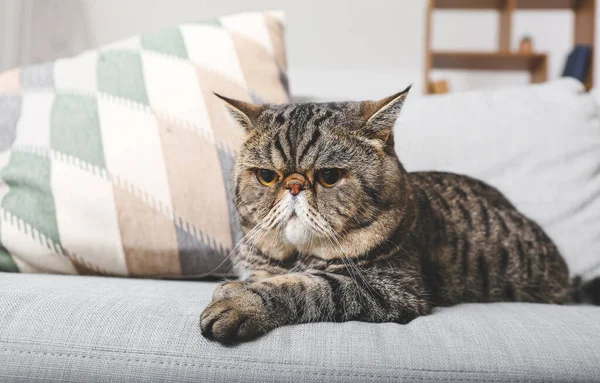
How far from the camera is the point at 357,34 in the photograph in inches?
89.9

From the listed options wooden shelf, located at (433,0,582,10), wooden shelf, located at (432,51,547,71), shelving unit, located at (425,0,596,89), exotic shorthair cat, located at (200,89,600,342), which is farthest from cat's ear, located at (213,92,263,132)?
wooden shelf, located at (433,0,582,10)

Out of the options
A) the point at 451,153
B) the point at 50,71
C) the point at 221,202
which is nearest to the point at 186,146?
the point at 221,202

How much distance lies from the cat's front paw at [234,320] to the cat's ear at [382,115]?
36 centimetres

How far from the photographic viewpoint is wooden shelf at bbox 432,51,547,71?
91.7 inches

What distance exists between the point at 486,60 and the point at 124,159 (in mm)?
1983

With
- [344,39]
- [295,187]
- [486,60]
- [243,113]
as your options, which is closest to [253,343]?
[295,187]

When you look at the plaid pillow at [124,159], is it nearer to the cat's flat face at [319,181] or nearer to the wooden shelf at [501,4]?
the cat's flat face at [319,181]

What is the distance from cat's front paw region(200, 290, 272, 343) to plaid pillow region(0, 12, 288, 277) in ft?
1.32

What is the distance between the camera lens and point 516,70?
2.63 m

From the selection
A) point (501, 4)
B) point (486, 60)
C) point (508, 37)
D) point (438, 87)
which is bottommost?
point (438, 87)

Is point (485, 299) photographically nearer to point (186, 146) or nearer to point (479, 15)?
point (186, 146)

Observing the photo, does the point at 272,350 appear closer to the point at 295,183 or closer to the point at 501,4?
the point at 295,183

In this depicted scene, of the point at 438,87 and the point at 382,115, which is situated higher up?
the point at 382,115

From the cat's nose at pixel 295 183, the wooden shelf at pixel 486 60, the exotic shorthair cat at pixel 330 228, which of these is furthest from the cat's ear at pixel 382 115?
the wooden shelf at pixel 486 60
